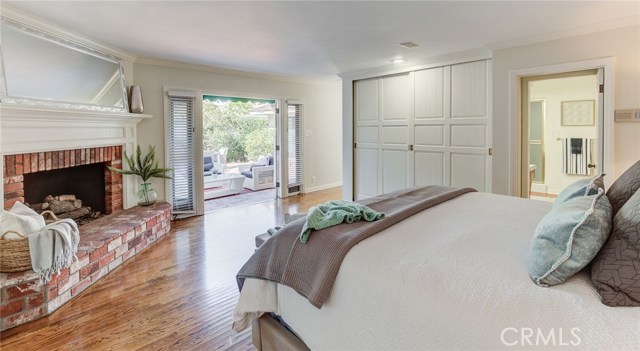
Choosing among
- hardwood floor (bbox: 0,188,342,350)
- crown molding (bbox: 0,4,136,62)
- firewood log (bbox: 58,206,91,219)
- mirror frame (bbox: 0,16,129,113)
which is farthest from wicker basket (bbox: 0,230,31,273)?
crown molding (bbox: 0,4,136,62)

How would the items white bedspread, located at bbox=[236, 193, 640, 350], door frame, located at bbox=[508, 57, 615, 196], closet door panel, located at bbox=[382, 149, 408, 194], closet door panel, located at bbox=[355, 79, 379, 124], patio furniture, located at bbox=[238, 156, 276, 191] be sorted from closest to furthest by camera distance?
white bedspread, located at bbox=[236, 193, 640, 350] → door frame, located at bbox=[508, 57, 615, 196] → closet door panel, located at bbox=[382, 149, 408, 194] → closet door panel, located at bbox=[355, 79, 379, 124] → patio furniture, located at bbox=[238, 156, 276, 191]

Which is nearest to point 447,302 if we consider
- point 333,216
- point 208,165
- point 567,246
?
point 567,246

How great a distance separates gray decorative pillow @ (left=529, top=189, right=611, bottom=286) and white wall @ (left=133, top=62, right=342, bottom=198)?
4733 millimetres

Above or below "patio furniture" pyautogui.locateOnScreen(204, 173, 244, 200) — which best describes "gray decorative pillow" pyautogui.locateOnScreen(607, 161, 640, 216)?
above

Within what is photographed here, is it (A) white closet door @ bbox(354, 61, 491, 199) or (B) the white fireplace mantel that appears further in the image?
(A) white closet door @ bbox(354, 61, 491, 199)

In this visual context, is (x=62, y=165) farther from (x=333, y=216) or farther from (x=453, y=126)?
(x=453, y=126)

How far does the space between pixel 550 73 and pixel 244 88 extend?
14.1 ft

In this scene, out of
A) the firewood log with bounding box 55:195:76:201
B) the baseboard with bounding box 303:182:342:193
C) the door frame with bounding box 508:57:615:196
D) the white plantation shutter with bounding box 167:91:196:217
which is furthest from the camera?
the baseboard with bounding box 303:182:342:193

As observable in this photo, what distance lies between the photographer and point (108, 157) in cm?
Result: 400

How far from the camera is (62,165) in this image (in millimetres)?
3312

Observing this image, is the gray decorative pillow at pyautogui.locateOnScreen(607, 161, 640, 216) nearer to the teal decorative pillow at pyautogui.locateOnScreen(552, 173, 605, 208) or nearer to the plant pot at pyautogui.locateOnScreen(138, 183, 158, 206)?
the teal decorative pillow at pyautogui.locateOnScreen(552, 173, 605, 208)

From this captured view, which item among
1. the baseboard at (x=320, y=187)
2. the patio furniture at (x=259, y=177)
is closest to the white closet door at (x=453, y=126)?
the baseboard at (x=320, y=187)

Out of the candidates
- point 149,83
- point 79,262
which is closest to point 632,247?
point 79,262

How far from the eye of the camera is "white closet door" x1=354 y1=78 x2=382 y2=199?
17.8 feet
